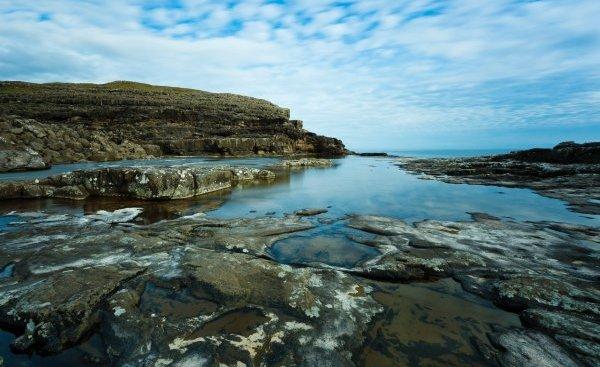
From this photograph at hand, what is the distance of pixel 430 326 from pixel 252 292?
8.81 feet

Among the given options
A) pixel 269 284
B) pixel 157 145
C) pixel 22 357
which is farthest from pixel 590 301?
pixel 157 145

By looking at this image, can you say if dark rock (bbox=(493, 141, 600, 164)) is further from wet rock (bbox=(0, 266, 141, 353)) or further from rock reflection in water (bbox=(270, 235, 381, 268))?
wet rock (bbox=(0, 266, 141, 353))

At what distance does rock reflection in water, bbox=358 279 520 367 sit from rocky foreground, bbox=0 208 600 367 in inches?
4.3

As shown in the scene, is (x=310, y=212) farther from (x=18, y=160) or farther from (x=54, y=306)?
(x=18, y=160)

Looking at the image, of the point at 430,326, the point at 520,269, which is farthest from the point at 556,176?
the point at 430,326

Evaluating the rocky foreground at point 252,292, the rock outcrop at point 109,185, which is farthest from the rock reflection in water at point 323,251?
the rock outcrop at point 109,185

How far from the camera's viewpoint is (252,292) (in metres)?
5.22

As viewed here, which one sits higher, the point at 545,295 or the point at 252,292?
the point at 545,295

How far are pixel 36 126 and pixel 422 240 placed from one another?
3482cm

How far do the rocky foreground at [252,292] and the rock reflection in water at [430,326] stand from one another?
0.11 metres

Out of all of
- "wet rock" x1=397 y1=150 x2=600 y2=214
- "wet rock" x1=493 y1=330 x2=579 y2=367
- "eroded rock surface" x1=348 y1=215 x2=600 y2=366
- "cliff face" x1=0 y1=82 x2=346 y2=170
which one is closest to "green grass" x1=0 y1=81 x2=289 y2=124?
"cliff face" x1=0 y1=82 x2=346 y2=170

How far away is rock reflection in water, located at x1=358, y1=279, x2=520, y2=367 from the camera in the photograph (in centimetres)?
388

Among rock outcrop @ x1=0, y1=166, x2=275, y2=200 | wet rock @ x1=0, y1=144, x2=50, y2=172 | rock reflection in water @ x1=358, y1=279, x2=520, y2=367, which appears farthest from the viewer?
wet rock @ x1=0, y1=144, x2=50, y2=172

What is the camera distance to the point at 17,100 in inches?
2251
